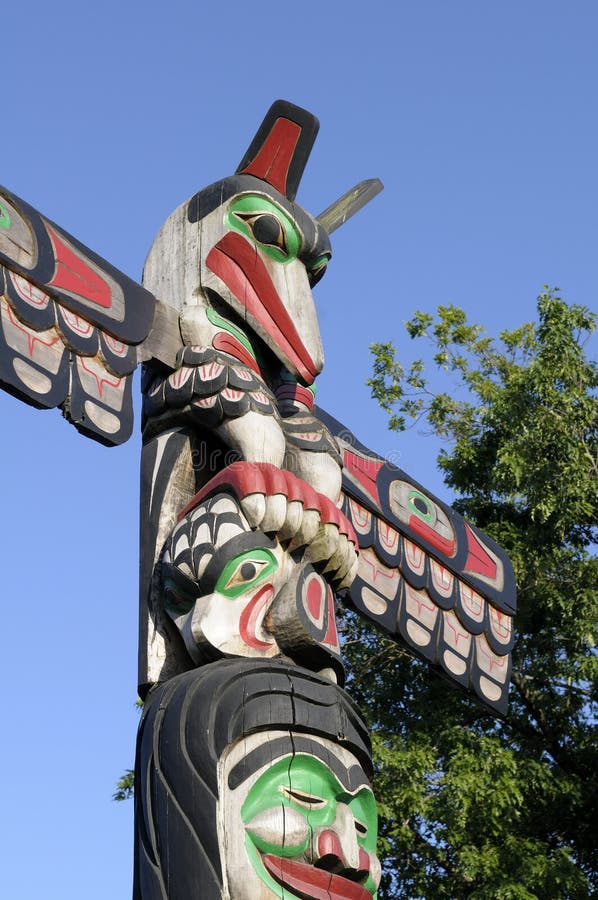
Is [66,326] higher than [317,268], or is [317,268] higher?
[317,268]

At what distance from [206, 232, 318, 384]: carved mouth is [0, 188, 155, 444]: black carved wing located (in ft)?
1.60

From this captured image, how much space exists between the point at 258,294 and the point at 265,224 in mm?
308

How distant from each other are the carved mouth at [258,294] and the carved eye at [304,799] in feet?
5.80

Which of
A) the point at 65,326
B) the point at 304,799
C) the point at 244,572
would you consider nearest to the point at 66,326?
the point at 65,326

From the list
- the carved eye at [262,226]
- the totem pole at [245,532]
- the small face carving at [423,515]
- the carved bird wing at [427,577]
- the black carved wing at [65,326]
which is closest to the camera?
the totem pole at [245,532]

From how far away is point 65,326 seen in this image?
439 cm

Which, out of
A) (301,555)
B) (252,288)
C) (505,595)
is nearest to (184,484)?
(301,555)

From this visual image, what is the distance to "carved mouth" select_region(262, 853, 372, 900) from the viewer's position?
3723 millimetres

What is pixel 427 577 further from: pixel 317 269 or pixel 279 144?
pixel 279 144

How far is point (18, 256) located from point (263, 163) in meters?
1.42

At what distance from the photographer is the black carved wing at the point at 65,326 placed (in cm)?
420

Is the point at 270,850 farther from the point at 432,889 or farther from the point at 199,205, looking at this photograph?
the point at 432,889

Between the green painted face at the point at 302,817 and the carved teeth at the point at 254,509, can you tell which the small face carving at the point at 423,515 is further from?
the green painted face at the point at 302,817

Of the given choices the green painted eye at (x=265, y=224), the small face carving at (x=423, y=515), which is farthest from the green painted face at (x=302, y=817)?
the green painted eye at (x=265, y=224)
